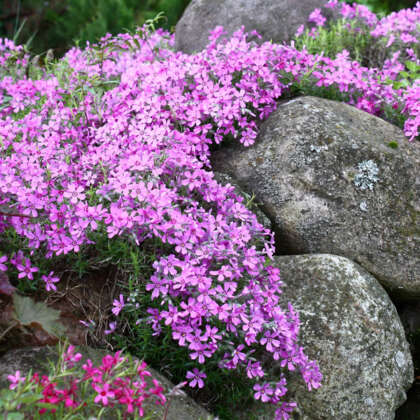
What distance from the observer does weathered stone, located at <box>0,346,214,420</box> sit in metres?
2.03

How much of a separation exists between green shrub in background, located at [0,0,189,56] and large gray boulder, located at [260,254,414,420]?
6.18m

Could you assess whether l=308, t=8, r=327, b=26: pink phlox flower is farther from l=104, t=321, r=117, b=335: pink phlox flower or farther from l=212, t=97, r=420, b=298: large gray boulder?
l=104, t=321, r=117, b=335: pink phlox flower

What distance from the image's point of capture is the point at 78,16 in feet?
28.8

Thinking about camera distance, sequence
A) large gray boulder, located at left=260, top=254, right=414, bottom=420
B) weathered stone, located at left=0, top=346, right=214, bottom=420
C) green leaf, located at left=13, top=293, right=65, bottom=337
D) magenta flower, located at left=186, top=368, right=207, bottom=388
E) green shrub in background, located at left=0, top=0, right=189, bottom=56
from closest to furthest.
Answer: green leaf, located at left=13, top=293, right=65, bottom=337 < weathered stone, located at left=0, top=346, right=214, bottom=420 < magenta flower, located at left=186, top=368, right=207, bottom=388 < large gray boulder, located at left=260, top=254, right=414, bottom=420 < green shrub in background, located at left=0, top=0, right=189, bottom=56

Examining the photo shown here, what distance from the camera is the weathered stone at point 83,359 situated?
6.64 ft

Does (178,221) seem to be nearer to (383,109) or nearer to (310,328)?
(310,328)

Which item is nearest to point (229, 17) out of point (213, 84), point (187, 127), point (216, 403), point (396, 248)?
point (213, 84)

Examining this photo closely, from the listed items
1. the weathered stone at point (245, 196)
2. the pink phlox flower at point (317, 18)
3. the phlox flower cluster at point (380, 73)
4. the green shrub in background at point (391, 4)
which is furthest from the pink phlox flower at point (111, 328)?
the green shrub in background at point (391, 4)

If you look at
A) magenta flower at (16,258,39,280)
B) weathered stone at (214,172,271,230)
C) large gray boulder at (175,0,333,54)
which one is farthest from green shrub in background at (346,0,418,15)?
magenta flower at (16,258,39,280)

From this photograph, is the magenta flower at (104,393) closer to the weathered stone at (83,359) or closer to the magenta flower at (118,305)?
the weathered stone at (83,359)

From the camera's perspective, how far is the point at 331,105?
3.63 metres

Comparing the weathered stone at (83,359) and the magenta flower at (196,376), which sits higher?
the magenta flower at (196,376)

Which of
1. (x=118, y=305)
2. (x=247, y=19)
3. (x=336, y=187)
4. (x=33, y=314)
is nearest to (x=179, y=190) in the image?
(x=118, y=305)

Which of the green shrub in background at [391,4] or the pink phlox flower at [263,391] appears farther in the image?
the green shrub in background at [391,4]
